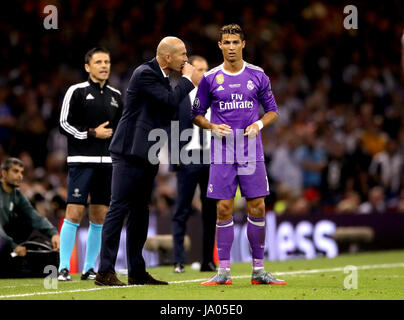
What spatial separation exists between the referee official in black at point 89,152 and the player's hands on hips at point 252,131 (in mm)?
1857

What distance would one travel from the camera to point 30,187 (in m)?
12.9

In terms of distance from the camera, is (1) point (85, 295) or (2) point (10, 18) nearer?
(1) point (85, 295)

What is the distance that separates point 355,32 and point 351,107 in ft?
9.48

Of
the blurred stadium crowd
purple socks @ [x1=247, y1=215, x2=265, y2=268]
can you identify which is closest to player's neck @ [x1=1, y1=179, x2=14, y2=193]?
the blurred stadium crowd

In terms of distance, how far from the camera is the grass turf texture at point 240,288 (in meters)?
6.79

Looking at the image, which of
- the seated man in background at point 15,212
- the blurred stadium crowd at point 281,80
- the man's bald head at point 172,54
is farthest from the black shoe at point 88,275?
the blurred stadium crowd at point 281,80

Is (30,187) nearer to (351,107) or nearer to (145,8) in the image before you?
(145,8)

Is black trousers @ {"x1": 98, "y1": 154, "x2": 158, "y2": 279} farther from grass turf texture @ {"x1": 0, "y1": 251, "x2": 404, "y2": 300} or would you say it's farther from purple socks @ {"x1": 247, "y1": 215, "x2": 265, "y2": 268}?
purple socks @ {"x1": 247, "y1": 215, "x2": 265, "y2": 268}

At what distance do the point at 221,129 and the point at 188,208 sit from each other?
8.86ft

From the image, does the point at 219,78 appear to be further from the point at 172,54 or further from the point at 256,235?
the point at 256,235

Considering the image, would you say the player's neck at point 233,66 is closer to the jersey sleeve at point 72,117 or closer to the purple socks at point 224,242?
the purple socks at point 224,242

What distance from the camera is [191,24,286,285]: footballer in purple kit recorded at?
7.89 metres

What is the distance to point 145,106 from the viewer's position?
7652 millimetres
